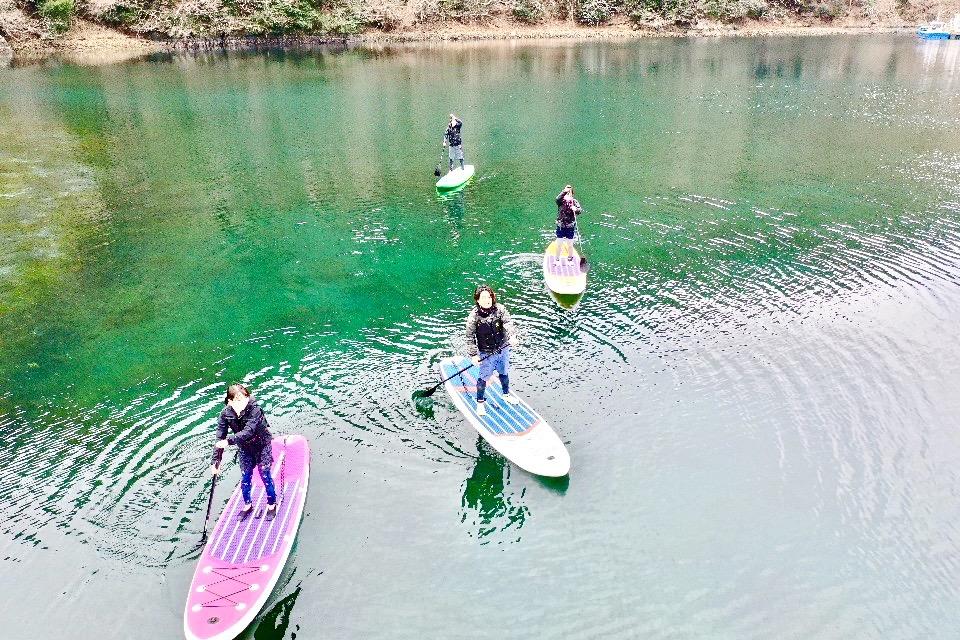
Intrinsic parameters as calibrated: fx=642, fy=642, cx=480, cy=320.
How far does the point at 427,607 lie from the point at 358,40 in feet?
249

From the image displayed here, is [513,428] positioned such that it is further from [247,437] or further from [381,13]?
[381,13]

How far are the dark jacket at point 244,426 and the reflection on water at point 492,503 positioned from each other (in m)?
3.84

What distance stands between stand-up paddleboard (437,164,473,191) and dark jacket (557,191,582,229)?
9064mm

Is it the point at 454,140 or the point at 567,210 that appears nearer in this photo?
the point at 567,210

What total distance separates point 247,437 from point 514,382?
6.52 m

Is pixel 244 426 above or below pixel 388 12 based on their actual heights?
below

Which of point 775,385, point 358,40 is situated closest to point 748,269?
point 775,385

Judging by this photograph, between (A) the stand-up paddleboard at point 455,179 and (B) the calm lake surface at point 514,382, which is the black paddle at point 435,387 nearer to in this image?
(B) the calm lake surface at point 514,382

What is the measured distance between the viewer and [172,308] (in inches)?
720

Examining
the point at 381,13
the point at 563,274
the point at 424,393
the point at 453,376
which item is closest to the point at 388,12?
the point at 381,13

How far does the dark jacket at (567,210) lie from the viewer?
19.8m

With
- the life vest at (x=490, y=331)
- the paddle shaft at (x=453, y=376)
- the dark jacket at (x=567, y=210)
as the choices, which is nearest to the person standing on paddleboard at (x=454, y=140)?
the dark jacket at (x=567, y=210)

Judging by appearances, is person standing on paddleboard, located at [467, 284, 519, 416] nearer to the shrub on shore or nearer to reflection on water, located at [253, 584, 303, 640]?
reflection on water, located at [253, 584, 303, 640]

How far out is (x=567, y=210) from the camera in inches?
786
